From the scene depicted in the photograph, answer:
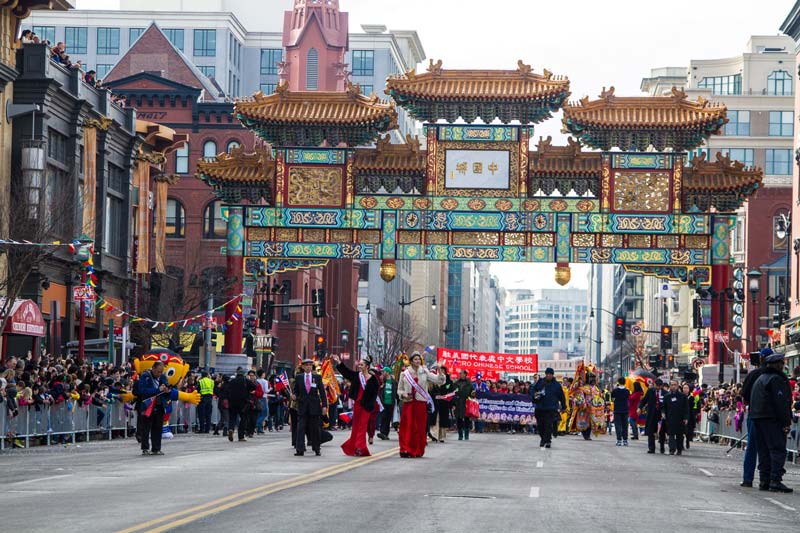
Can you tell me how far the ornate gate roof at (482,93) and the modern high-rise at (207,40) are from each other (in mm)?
80977

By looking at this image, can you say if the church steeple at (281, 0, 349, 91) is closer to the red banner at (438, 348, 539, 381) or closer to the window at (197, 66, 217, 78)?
the window at (197, 66, 217, 78)

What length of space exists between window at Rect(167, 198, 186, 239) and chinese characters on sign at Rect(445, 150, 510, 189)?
34835 millimetres

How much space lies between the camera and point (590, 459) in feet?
95.2

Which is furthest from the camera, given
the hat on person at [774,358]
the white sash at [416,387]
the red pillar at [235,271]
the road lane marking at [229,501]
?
the red pillar at [235,271]

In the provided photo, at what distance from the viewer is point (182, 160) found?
83.5 m

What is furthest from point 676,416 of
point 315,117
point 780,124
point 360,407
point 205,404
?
point 780,124

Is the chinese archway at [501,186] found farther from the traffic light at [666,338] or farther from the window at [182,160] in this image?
Answer: the window at [182,160]

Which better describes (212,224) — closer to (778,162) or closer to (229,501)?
(778,162)

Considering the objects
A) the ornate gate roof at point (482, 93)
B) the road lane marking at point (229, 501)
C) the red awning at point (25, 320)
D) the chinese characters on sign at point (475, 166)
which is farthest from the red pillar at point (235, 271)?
the road lane marking at point (229, 501)

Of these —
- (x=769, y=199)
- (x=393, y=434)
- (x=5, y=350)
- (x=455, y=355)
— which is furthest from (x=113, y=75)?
(x=393, y=434)

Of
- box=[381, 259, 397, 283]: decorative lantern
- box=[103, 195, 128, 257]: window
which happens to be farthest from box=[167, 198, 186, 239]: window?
box=[381, 259, 397, 283]: decorative lantern

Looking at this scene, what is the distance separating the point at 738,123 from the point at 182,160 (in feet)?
143

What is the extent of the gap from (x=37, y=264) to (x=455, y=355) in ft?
65.4

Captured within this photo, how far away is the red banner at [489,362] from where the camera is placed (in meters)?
59.2
